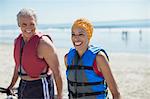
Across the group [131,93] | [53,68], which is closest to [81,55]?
[53,68]

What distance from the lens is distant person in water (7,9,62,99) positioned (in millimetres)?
3592

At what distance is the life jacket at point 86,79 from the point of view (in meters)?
3.35

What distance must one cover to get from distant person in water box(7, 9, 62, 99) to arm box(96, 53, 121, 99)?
1.69 ft

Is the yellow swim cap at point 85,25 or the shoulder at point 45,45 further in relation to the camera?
the shoulder at point 45,45

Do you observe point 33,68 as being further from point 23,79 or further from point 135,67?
point 135,67

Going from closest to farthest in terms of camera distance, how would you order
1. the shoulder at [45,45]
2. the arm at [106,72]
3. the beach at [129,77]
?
the arm at [106,72] → the shoulder at [45,45] → the beach at [129,77]

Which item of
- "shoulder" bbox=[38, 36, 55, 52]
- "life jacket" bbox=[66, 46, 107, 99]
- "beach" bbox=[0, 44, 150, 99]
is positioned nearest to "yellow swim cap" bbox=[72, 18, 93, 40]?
"life jacket" bbox=[66, 46, 107, 99]

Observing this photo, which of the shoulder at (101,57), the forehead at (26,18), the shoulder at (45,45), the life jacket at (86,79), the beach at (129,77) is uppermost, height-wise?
the forehead at (26,18)

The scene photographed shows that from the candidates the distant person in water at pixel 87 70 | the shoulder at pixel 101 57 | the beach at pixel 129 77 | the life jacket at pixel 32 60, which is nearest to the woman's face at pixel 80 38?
the distant person in water at pixel 87 70

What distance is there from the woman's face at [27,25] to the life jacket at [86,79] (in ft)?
1.65

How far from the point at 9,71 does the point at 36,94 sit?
8959 mm

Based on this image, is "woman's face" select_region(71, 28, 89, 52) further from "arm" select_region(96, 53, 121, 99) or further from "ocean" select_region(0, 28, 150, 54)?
"ocean" select_region(0, 28, 150, 54)

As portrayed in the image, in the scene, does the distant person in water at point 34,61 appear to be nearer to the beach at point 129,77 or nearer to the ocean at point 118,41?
the beach at point 129,77

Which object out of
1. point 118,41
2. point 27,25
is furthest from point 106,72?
point 118,41
